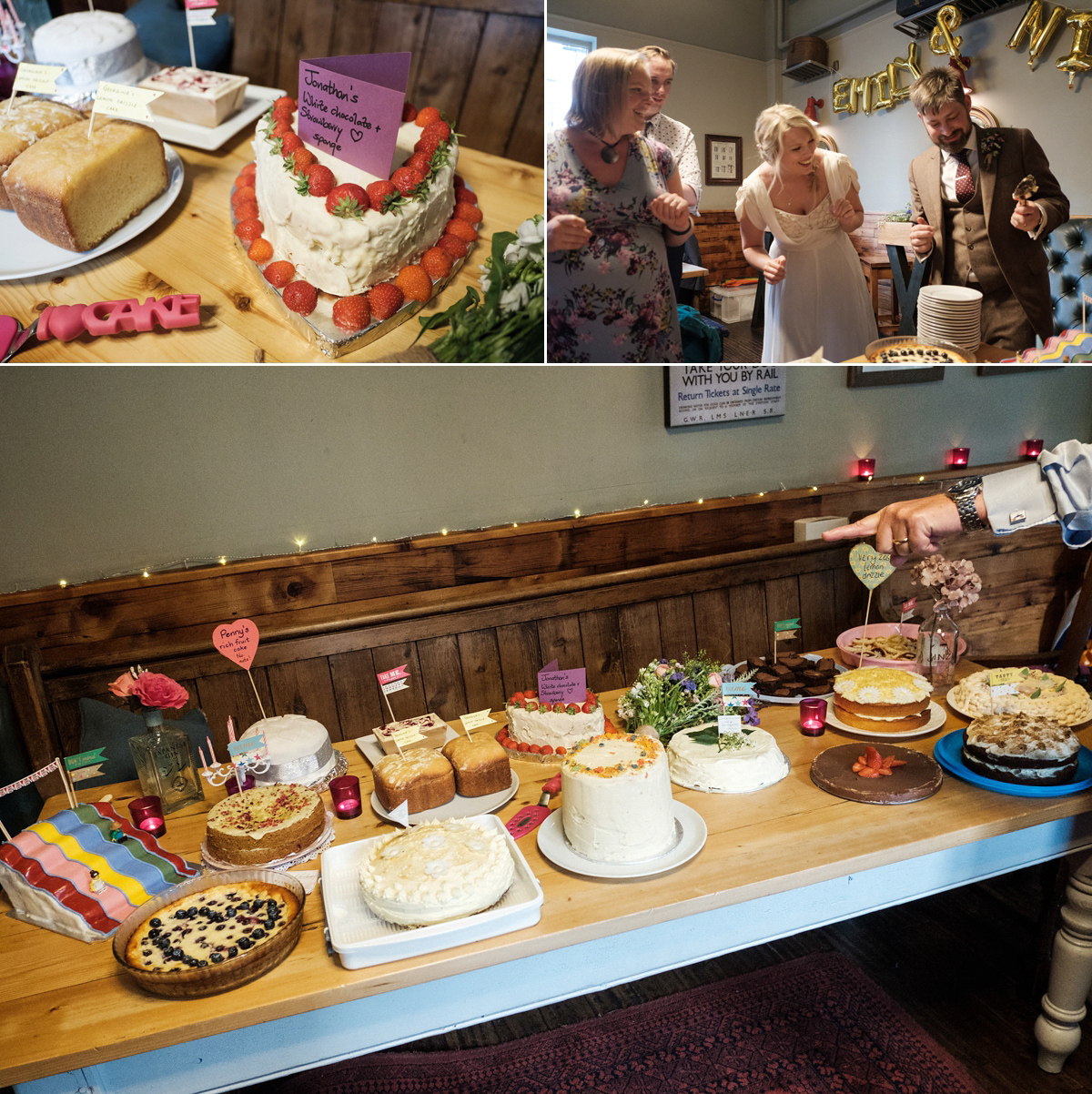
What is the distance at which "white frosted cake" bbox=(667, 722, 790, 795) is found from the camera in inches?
63.6

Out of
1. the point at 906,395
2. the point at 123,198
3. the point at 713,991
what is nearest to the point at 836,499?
the point at 906,395

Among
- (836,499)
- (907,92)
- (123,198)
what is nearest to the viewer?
(123,198)

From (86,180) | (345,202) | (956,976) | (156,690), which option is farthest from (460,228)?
(956,976)

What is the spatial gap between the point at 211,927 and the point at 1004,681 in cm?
170

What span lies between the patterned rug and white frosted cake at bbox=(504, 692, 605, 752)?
0.84m

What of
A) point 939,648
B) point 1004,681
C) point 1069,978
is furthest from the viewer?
point 939,648

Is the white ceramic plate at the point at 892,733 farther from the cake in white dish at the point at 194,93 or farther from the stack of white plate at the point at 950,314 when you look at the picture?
the cake in white dish at the point at 194,93

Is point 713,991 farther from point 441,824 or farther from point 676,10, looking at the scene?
point 676,10

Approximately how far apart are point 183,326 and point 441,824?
3.71ft

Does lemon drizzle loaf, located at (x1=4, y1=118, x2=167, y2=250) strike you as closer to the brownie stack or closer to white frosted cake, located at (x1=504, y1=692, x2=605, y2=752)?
white frosted cake, located at (x1=504, y1=692, x2=605, y2=752)

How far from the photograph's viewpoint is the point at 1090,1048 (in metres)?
1.92

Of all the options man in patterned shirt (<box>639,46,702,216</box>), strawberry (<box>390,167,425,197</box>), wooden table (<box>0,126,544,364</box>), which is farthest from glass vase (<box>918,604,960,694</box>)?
strawberry (<box>390,167,425,197</box>)

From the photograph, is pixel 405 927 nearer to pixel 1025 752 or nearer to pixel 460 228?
pixel 1025 752

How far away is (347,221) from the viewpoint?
1.65m
